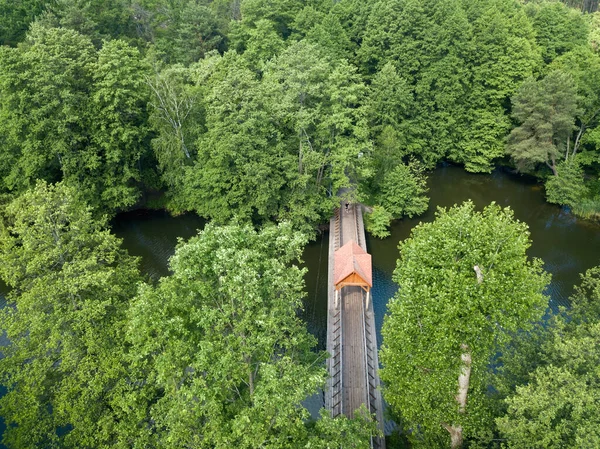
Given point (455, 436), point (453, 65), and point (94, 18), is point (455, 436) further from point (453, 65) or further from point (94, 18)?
point (94, 18)

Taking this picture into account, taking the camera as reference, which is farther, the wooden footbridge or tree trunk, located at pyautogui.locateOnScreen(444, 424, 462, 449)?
the wooden footbridge

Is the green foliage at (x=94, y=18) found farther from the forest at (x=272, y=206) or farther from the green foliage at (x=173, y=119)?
the green foliage at (x=173, y=119)

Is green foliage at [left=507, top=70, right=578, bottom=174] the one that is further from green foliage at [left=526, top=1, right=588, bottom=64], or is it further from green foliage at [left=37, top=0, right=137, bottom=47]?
green foliage at [left=37, top=0, right=137, bottom=47]

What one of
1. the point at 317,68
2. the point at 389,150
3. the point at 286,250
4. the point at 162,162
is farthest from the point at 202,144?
the point at 286,250

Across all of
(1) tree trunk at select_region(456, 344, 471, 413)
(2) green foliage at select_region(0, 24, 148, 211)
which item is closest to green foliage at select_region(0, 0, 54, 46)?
(2) green foliage at select_region(0, 24, 148, 211)

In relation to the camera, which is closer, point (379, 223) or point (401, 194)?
point (379, 223)

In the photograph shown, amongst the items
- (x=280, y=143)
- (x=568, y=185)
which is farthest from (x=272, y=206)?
(x=568, y=185)
